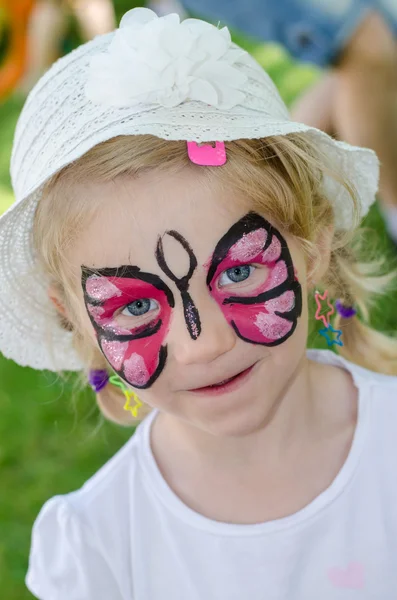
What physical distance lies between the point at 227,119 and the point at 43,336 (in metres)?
0.73

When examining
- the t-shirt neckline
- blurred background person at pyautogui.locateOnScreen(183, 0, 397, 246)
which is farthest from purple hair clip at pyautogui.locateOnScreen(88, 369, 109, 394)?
blurred background person at pyautogui.locateOnScreen(183, 0, 397, 246)

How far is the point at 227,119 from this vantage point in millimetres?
1369

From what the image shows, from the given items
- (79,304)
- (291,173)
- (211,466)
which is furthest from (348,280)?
(79,304)

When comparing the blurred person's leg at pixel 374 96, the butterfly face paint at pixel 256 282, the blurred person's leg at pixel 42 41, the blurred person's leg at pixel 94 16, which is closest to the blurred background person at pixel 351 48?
the blurred person's leg at pixel 374 96

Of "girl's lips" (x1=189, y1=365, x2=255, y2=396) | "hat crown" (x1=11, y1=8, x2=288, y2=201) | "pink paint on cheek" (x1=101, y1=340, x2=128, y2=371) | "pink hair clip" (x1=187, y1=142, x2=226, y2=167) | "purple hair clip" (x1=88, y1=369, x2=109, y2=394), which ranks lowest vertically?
"purple hair clip" (x1=88, y1=369, x2=109, y2=394)

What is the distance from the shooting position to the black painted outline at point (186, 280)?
1.35m

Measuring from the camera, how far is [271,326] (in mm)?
1437

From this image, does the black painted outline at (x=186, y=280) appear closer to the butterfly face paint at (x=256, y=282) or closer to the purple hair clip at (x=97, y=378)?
the butterfly face paint at (x=256, y=282)

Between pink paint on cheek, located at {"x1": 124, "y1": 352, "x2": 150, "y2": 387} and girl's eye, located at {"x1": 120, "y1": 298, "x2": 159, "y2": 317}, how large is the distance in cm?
7

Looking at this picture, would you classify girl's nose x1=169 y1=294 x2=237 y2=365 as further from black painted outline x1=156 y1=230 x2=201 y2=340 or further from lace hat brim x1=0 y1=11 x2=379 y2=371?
lace hat brim x1=0 y1=11 x2=379 y2=371

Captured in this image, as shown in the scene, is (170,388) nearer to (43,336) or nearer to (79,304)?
(79,304)

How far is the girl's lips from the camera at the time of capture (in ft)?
4.71

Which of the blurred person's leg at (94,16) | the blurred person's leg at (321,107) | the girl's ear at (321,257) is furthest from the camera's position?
the blurred person's leg at (94,16)

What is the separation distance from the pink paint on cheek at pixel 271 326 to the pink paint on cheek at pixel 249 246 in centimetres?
11
